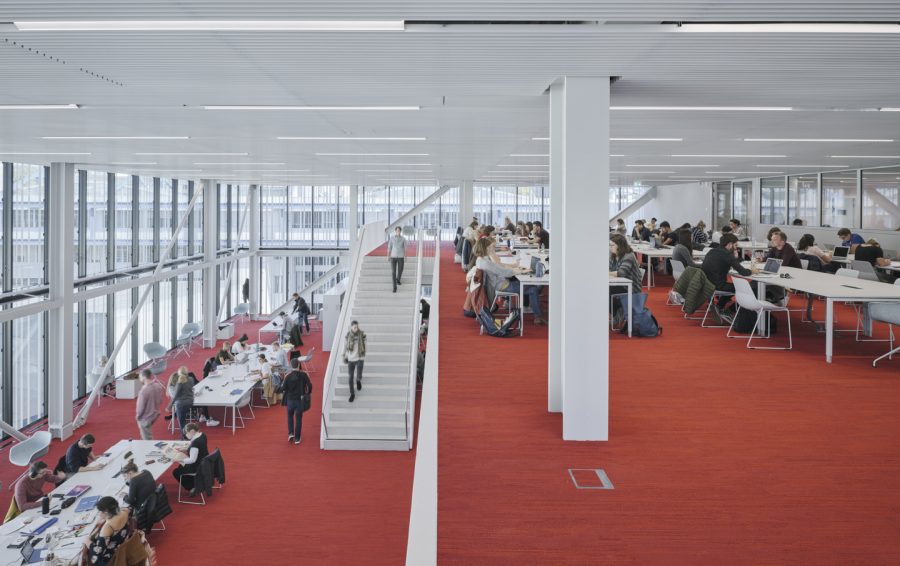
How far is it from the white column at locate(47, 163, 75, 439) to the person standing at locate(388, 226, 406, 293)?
803 centimetres

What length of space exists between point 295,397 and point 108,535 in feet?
18.1

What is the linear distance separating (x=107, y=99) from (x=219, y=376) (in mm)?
11325

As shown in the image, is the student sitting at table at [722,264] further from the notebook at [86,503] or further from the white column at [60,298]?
the white column at [60,298]

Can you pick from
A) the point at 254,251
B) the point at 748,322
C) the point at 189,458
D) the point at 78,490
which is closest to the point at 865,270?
the point at 748,322

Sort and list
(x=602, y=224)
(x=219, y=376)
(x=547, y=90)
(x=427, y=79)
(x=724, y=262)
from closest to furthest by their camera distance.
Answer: (x=602, y=224)
(x=427, y=79)
(x=547, y=90)
(x=724, y=262)
(x=219, y=376)

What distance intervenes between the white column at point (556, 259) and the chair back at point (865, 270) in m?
7.99

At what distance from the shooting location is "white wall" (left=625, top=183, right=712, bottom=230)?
99.2 feet

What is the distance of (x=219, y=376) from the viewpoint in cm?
1786

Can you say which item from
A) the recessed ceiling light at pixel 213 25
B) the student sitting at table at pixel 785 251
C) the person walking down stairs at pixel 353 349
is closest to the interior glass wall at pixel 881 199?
the student sitting at table at pixel 785 251

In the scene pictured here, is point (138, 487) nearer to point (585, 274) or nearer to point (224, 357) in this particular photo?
point (585, 274)

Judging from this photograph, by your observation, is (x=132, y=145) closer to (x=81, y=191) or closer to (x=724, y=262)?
(x=81, y=191)

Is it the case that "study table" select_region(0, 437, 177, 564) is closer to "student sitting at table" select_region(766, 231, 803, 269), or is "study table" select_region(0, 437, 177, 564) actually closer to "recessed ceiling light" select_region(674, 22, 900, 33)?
"recessed ceiling light" select_region(674, 22, 900, 33)

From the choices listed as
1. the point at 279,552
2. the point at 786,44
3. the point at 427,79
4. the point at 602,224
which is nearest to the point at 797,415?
the point at 602,224

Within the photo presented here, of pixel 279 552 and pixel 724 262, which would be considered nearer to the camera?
pixel 279 552
